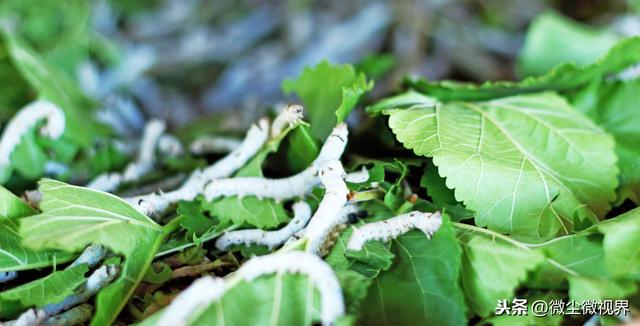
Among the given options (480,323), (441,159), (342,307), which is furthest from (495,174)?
(342,307)

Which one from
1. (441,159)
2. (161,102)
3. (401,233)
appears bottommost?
(161,102)

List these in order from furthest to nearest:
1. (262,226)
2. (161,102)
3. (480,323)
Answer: (161,102), (262,226), (480,323)

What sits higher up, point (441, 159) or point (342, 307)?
point (441, 159)

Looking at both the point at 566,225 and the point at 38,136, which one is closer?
the point at 566,225

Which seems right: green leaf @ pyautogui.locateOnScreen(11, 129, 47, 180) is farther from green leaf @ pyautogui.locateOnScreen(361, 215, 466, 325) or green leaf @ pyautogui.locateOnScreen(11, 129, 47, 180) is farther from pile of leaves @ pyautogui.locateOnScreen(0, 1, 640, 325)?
green leaf @ pyautogui.locateOnScreen(361, 215, 466, 325)

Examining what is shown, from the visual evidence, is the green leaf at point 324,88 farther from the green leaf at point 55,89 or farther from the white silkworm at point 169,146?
the green leaf at point 55,89

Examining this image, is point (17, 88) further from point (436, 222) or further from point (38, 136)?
point (436, 222)

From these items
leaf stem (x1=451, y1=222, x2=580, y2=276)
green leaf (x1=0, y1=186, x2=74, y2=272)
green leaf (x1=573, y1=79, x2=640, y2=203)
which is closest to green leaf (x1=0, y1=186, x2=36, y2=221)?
green leaf (x1=0, y1=186, x2=74, y2=272)
